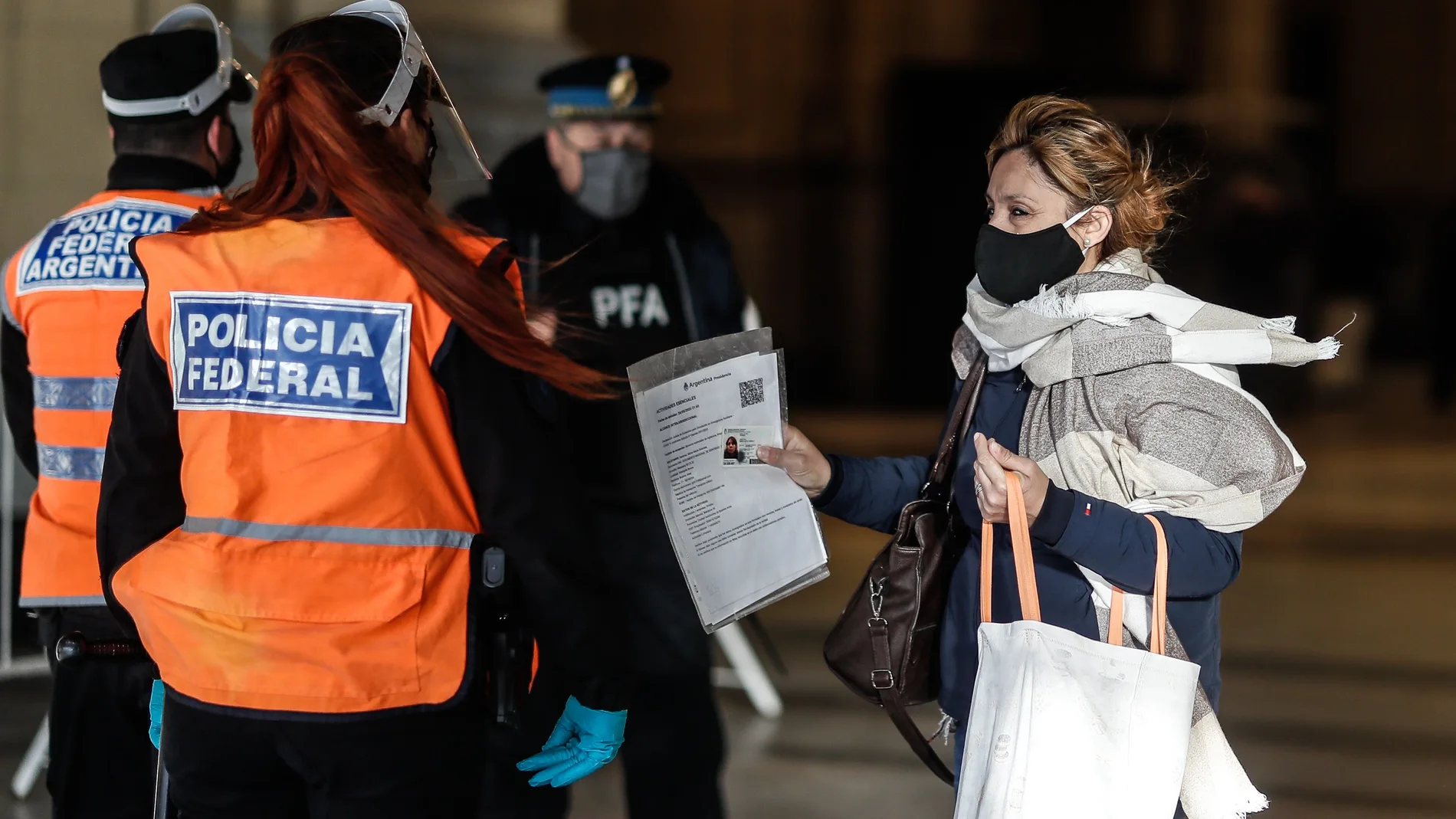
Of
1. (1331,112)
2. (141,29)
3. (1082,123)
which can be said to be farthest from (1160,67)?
(1082,123)

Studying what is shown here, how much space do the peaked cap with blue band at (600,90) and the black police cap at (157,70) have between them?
3.27 feet

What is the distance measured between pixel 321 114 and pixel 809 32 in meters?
13.0

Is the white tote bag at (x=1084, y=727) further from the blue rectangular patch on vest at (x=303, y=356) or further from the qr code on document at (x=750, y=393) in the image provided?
the blue rectangular patch on vest at (x=303, y=356)

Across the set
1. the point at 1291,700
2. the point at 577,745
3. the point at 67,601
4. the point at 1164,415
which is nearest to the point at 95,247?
the point at 67,601

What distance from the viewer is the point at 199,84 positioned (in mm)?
2695

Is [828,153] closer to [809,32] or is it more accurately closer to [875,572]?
[809,32]

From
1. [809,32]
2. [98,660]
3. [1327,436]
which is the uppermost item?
[98,660]

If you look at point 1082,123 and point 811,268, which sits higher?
point 1082,123

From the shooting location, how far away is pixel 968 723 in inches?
80.8

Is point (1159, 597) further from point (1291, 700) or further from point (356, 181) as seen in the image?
point (1291, 700)

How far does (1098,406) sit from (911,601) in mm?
421

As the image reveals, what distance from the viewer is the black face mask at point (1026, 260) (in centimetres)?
218

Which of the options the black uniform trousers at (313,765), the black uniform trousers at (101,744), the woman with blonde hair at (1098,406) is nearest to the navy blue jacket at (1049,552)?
the woman with blonde hair at (1098,406)

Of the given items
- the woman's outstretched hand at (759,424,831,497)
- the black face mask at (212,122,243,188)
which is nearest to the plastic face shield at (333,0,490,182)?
the woman's outstretched hand at (759,424,831,497)
